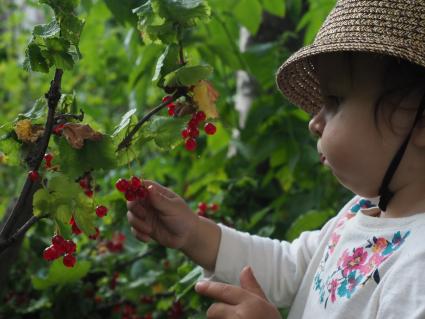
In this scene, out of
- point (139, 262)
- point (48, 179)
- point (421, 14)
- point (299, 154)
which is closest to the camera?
point (48, 179)

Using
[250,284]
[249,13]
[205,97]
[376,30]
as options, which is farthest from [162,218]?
[249,13]

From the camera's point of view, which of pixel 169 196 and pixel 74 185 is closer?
pixel 74 185

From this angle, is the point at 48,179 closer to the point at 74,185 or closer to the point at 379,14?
the point at 74,185

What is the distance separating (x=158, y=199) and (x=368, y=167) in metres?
0.42

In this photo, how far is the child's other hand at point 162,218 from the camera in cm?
142

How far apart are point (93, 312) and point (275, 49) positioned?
1062 mm

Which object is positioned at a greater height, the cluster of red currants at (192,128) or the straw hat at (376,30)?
the straw hat at (376,30)

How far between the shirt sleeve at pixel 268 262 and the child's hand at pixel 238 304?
0.89 ft

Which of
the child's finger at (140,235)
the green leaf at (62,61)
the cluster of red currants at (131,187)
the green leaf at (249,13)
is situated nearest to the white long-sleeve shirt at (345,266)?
the child's finger at (140,235)

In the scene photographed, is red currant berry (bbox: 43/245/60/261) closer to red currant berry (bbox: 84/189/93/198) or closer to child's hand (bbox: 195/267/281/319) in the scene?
red currant berry (bbox: 84/189/93/198)

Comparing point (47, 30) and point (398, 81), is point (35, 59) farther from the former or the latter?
point (398, 81)

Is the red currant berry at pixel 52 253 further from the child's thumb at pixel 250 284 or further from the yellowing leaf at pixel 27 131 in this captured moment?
the child's thumb at pixel 250 284

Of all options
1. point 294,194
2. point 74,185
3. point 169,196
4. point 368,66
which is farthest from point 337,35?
point 294,194

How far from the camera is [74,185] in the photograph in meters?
1.04
